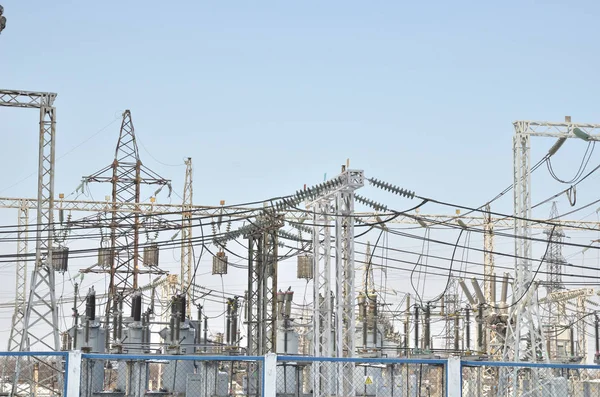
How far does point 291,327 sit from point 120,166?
14653 millimetres

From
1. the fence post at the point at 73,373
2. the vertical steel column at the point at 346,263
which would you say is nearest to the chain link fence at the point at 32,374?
the fence post at the point at 73,373

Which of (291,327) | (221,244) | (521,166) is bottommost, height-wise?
(291,327)

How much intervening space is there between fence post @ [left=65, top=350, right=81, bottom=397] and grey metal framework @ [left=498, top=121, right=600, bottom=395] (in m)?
14.0

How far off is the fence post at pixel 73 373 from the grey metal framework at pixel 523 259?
14014mm

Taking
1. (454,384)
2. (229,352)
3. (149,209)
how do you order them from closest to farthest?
(454,384) → (229,352) → (149,209)

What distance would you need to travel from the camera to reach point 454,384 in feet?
32.3

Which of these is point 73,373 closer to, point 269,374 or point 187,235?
point 269,374

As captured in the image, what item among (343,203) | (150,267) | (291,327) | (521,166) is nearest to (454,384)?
(343,203)

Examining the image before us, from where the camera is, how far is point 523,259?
22.5 metres

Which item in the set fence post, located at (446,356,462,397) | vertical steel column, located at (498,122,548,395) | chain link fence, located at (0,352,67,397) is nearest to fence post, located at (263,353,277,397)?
fence post, located at (446,356,462,397)

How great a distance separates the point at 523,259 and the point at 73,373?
48.8 ft

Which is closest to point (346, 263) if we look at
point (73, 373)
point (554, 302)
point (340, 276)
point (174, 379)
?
point (340, 276)

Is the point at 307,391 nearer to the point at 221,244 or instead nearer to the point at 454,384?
the point at 221,244

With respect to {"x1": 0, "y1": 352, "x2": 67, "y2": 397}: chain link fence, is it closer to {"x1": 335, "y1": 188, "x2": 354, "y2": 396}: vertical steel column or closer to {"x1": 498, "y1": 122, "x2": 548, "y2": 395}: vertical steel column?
{"x1": 335, "y1": 188, "x2": 354, "y2": 396}: vertical steel column
